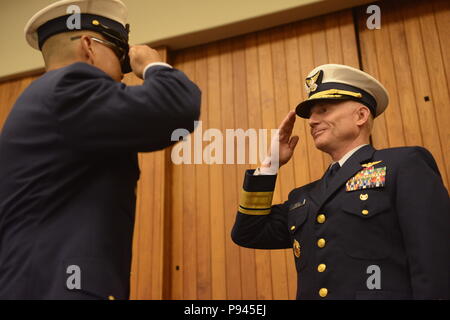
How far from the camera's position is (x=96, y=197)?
3.56ft

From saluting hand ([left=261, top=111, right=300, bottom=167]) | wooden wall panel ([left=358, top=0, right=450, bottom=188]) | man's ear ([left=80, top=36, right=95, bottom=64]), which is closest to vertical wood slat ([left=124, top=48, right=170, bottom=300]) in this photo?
saluting hand ([left=261, top=111, right=300, bottom=167])

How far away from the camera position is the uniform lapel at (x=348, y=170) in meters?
1.62

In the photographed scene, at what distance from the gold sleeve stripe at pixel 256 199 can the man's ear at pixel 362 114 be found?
1.51ft

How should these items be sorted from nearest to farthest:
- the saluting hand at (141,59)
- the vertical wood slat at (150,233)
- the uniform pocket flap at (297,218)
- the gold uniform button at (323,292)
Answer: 1. the saluting hand at (141,59)
2. the gold uniform button at (323,292)
3. the uniform pocket flap at (297,218)
4. the vertical wood slat at (150,233)

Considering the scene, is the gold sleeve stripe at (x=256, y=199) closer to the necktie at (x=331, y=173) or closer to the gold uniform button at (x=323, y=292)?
the necktie at (x=331, y=173)

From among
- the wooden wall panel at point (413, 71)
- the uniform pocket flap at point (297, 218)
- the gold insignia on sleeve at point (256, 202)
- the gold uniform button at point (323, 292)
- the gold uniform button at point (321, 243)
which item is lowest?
the gold uniform button at point (323, 292)

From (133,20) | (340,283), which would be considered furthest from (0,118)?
(340,283)

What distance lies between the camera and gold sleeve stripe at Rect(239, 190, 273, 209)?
6.06ft

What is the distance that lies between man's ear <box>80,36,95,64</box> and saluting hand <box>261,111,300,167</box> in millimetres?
876

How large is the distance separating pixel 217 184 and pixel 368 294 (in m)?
1.77

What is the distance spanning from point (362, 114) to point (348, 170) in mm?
287

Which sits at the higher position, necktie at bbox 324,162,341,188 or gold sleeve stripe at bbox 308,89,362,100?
gold sleeve stripe at bbox 308,89,362,100

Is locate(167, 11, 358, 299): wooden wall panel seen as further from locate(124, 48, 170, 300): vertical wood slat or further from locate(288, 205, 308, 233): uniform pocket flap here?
locate(288, 205, 308, 233): uniform pocket flap

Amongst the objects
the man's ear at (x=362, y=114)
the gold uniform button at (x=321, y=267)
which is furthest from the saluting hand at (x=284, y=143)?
the gold uniform button at (x=321, y=267)
